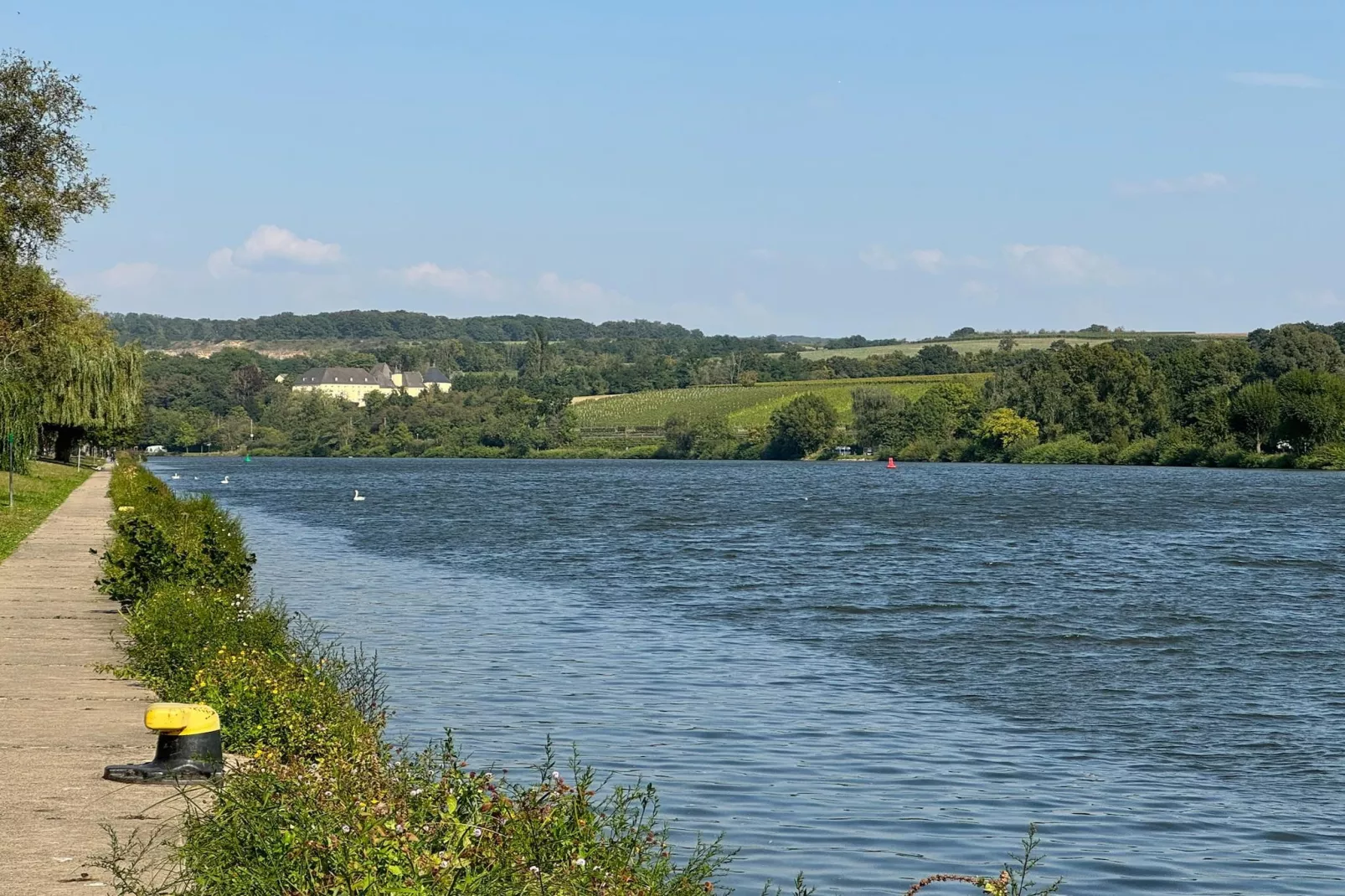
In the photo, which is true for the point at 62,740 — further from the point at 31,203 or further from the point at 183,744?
the point at 31,203

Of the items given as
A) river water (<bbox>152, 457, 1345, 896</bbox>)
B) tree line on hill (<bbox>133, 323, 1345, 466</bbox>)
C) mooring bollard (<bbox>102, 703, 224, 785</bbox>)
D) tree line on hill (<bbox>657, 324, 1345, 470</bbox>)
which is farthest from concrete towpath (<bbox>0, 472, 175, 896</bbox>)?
tree line on hill (<bbox>657, 324, 1345, 470</bbox>)

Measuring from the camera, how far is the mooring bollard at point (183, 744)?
10.1m

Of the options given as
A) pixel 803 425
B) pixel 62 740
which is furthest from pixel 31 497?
pixel 803 425

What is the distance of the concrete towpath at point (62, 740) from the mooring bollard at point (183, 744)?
5.3 inches

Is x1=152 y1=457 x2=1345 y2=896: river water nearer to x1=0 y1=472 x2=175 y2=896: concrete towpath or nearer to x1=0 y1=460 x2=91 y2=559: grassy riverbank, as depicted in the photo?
x1=0 y1=472 x2=175 y2=896: concrete towpath

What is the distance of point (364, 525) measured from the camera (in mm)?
59062

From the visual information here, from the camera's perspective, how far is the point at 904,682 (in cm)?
2019

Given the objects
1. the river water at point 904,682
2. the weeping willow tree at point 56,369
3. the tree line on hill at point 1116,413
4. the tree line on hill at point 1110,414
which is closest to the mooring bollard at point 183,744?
the river water at point 904,682

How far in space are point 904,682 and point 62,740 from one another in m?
11.0

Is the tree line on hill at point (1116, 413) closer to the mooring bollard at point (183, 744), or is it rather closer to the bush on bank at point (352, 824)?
the bush on bank at point (352, 824)

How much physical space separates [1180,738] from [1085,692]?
119 inches

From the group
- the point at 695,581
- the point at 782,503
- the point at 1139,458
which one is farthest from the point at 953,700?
the point at 1139,458

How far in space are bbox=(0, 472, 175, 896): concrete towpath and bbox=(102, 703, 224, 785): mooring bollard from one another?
136mm

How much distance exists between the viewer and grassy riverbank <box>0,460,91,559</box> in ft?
119
